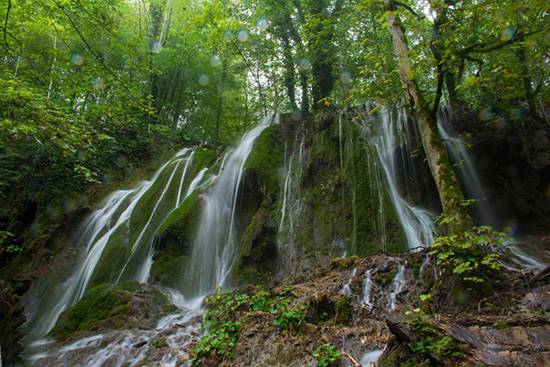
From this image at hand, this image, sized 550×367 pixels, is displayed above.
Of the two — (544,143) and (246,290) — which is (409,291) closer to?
(246,290)

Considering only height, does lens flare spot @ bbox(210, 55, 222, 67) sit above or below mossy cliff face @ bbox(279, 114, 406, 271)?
above

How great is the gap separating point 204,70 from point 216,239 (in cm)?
1376

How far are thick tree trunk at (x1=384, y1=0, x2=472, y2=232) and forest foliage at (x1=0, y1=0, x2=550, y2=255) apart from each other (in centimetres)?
27

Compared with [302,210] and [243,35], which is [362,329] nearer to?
[302,210]

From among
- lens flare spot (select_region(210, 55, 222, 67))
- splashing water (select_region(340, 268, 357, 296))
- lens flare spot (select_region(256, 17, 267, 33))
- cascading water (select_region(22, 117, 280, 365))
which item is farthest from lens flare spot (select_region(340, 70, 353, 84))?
splashing water (select_region(340, 268, 357, 296))

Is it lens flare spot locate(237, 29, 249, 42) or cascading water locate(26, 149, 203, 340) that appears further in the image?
lens flare spot locate(237, 29, 249, 42)

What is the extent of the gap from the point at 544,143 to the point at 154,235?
10.5 metres

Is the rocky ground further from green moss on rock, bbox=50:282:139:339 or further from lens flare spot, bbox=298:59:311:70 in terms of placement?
lens flare spot, bbox=298:59:311:70

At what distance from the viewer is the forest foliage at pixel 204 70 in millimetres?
5699

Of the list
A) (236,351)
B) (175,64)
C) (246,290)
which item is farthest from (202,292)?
(175,64)

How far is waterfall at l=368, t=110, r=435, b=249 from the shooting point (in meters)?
7.81

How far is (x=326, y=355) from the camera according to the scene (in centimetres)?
336

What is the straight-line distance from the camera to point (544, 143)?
9492 millimetres

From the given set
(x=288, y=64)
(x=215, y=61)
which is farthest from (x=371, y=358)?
(x=215, y=61)
